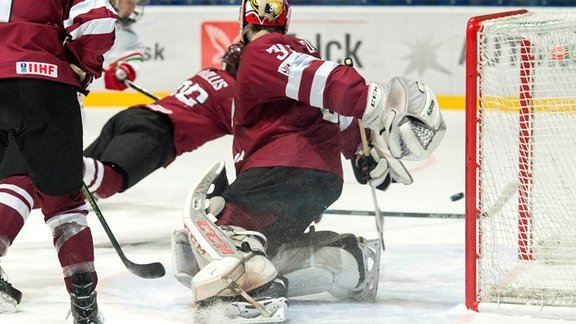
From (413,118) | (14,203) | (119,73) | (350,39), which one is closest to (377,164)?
(413,118)

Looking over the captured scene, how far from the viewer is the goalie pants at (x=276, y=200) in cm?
315

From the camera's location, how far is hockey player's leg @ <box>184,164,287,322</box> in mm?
2848

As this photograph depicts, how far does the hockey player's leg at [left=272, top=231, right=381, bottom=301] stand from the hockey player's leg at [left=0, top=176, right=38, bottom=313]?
654mm

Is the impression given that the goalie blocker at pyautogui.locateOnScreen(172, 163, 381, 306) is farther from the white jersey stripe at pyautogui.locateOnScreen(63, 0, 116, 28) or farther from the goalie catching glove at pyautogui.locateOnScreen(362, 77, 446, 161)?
the white jersey stripe at pyautogui.locateOnScreen(63, 0, 116, 28)

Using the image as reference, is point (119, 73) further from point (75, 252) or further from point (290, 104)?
point (75, 252)

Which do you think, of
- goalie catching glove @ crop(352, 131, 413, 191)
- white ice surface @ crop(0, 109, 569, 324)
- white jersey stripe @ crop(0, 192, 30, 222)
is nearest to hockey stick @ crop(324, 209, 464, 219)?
white ice surface @ crop(0, 109, 569, 324)

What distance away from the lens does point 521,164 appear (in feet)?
10.6

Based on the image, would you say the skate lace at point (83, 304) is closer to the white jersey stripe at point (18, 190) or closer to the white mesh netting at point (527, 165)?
the white jersey stripe at point (18, 190)

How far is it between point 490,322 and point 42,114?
3.75 feet

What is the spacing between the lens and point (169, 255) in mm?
3812

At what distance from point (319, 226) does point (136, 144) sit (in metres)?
0.72

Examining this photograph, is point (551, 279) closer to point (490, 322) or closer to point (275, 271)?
point (490, 322)

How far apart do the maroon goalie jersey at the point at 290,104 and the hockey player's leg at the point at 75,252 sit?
605mm

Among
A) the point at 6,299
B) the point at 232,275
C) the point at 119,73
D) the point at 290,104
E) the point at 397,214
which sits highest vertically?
the point at 290,104
